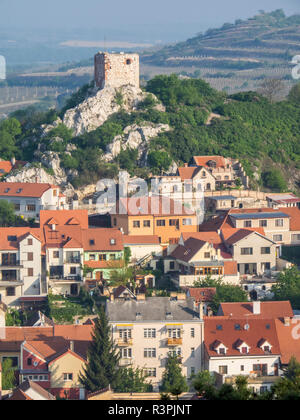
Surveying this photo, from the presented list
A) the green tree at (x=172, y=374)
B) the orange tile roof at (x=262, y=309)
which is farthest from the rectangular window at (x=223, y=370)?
the orange tile roof at (x=262, y=309)

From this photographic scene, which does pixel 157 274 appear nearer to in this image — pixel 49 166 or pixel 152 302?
pixel 152 302

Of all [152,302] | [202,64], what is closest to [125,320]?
[152,302]

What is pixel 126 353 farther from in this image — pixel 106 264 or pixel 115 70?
pixel 115 70

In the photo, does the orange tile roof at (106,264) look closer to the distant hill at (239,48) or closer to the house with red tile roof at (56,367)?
the house with red tile roof at (56,367)

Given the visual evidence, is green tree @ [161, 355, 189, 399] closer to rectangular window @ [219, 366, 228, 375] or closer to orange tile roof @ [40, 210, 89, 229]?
rectangular window @ [219, 366, 228, 375]

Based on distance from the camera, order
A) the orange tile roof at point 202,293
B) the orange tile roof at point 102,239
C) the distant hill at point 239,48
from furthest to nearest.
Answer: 1. the distant hill at point 239,48
2. the orange tile roof at point 102,239
3. the orange tile roof at point 202,293

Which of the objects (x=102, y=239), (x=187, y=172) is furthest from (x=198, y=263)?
(x=187, y=172)

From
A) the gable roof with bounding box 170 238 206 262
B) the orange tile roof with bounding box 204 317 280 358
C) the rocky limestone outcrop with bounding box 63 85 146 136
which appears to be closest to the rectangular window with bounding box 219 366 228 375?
the orange tile roof with bounding box 204 317 280 358
